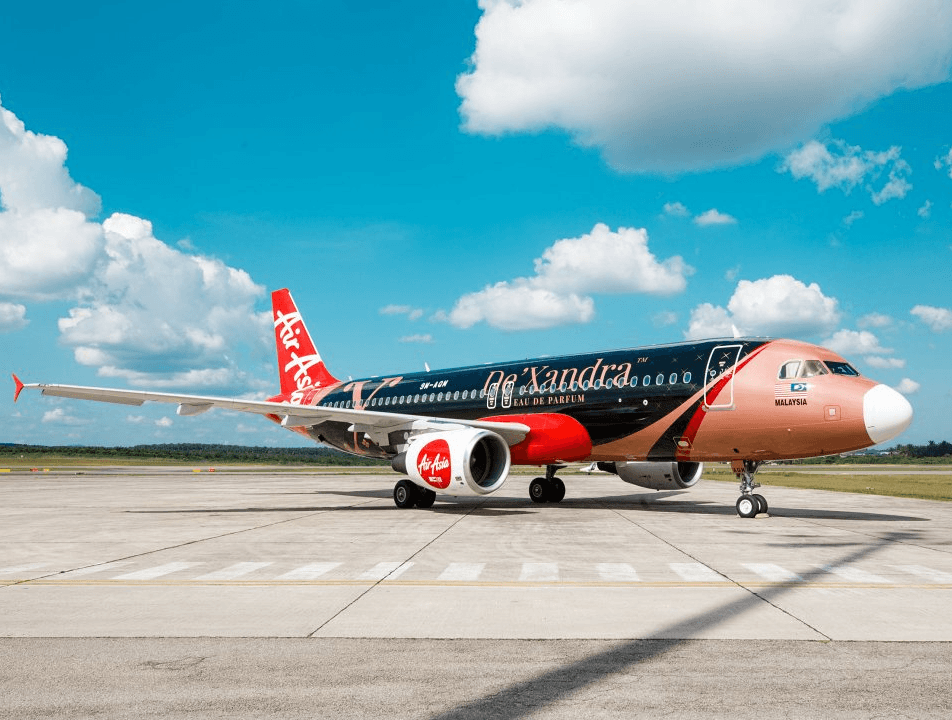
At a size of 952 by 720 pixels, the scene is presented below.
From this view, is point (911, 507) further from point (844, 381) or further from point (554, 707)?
point (554, 707)

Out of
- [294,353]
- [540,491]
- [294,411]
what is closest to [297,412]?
[294,411]

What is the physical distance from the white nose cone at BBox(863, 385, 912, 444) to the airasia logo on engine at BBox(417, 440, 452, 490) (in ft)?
29.9

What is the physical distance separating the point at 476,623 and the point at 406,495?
14.9 metres

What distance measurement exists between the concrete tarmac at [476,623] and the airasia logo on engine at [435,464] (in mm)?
3911

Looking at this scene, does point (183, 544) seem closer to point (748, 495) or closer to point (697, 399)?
point (697, 399)

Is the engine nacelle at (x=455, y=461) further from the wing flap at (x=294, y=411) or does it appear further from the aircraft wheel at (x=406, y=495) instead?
the aircraft wheel at (x=406, y=495)

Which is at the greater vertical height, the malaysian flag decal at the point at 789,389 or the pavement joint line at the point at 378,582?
the malaysian flag decal at the point at 789,389

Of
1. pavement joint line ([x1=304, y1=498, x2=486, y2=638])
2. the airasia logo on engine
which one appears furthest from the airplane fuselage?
pavement joint line ([x1=304, y1=498, x2=486, y2=638])

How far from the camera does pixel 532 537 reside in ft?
47.8

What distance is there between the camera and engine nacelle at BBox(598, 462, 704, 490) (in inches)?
892

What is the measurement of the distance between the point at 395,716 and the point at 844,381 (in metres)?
14.9

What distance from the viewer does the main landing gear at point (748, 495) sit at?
59.1ft

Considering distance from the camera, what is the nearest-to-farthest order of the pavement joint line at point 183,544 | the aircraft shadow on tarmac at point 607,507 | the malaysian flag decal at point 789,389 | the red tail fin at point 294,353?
the pavement joint line at point 183,544
the malaysian flag decal at point 789,389
the aircraft shadow on tarmac at point 607,507
the red tail fin at point 294,353

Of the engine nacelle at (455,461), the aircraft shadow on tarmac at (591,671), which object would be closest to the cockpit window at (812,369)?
the engine nacelle at (455,461)
